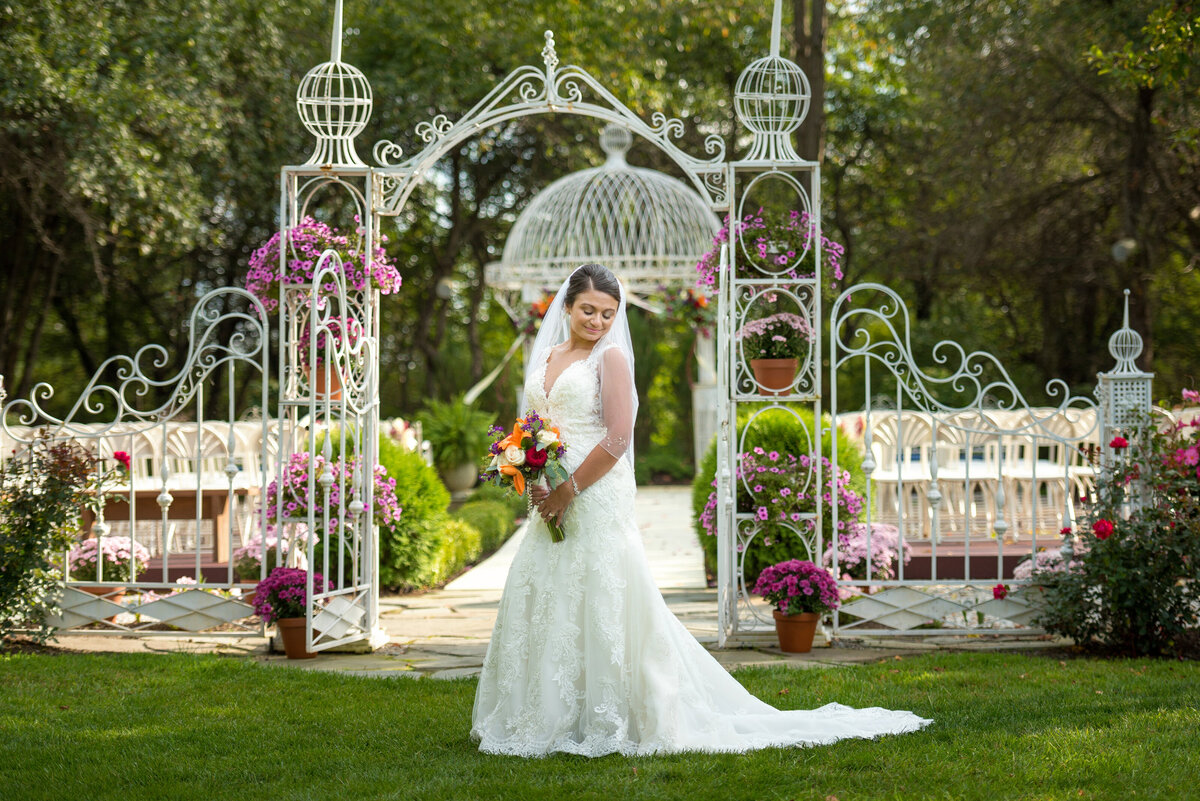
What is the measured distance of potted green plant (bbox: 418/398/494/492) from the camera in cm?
1652

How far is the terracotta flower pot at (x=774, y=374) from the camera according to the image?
655cm

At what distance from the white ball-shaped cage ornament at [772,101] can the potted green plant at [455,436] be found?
10.1 meters

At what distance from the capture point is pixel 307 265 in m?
6.53

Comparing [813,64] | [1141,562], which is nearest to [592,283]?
[1141,562]

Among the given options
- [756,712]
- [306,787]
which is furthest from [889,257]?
[306,787]

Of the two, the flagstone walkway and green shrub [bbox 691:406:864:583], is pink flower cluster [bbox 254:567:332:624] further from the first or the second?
green shrub [bbox 691:406:864:583]

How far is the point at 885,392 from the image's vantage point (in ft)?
57.4

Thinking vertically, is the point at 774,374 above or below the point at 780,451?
above

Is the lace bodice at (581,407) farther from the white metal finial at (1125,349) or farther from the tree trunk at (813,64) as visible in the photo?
the tree trunk at (813,64)

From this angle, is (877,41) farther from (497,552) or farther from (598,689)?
(598,689)

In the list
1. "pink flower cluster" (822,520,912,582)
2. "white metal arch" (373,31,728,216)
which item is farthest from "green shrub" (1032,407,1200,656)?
"white metal arch" (373,31,728,216)

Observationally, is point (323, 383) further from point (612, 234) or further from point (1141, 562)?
point (612, 234)

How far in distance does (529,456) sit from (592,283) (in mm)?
725

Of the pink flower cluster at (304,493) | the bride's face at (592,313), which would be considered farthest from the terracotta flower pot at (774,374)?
the pink flower cluster at (304,493)
